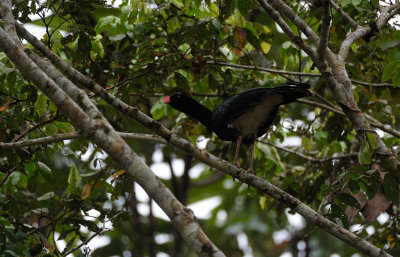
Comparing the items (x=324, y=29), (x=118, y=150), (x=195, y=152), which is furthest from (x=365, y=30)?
(x=118, y=150)

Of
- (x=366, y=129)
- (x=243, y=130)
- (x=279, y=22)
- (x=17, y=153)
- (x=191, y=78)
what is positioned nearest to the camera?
(x=366, y=129)

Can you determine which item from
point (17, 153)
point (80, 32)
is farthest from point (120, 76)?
point (17, 153)

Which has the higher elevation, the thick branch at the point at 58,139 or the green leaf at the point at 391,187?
the thick branch at the point at 58,139

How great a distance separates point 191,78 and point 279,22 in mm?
2444

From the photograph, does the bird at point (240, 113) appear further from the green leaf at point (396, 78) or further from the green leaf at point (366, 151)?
the green leaf at point (366, 151)

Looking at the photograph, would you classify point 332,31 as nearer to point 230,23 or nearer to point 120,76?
point 230,23

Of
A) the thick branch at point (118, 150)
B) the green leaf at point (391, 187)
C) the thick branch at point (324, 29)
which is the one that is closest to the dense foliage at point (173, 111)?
the green leaf at point (391, 187)

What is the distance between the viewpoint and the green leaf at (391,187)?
4449mm

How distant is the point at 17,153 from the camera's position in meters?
5.24

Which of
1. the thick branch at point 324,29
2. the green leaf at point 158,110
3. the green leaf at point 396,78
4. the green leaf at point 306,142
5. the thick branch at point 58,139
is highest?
the green leaf at point 158,110

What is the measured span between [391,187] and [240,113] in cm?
208

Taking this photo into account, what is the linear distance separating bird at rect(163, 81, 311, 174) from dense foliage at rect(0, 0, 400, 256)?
6.6 inches

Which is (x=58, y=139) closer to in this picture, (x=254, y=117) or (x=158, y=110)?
(x=254, y=117)

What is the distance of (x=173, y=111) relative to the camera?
24.0 ft
